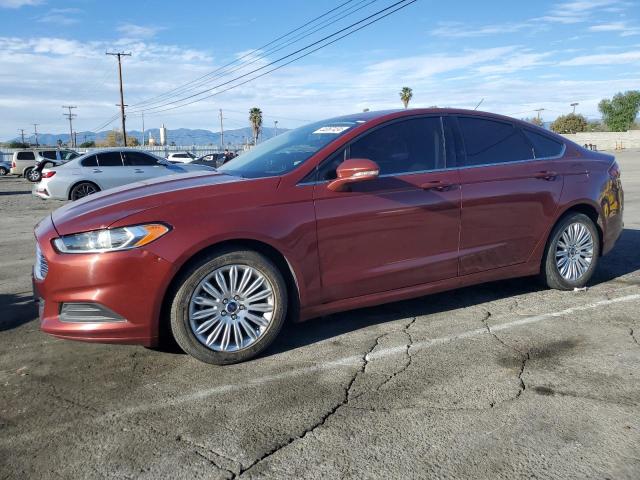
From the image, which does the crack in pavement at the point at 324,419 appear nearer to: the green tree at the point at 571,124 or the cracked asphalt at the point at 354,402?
the cracked asphalt at the point at 354,402

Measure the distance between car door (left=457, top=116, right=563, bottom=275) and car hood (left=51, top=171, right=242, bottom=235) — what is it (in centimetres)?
192

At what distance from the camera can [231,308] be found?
3.69 metres

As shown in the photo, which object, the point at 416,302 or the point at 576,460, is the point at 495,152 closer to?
the point at 416,302

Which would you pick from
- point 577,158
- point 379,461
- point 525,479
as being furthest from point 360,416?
point 577,158

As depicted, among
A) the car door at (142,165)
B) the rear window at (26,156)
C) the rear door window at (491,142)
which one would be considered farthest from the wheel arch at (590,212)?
the rear window at (26,156)

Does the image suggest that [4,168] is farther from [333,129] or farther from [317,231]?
[317,231]

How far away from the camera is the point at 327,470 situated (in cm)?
253

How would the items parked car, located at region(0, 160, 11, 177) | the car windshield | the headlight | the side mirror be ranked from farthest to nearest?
parked car, located at region(0, 160, 11, 177) → the car windshield → the side mirror → the headlight

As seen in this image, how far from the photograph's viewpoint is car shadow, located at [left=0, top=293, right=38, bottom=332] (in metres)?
4.59

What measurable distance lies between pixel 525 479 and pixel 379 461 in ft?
2.08

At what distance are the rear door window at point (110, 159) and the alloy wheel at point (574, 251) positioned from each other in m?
12.1

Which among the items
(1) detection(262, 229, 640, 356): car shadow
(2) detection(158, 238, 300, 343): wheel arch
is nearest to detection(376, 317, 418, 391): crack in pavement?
(1) detection(262, 229, 640, 356): car shadow

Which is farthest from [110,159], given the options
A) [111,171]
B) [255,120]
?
[255,120]

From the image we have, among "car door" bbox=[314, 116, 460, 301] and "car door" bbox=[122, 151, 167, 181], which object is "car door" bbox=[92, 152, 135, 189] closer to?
"car door" bbox=[122, 151, 167, 181]
